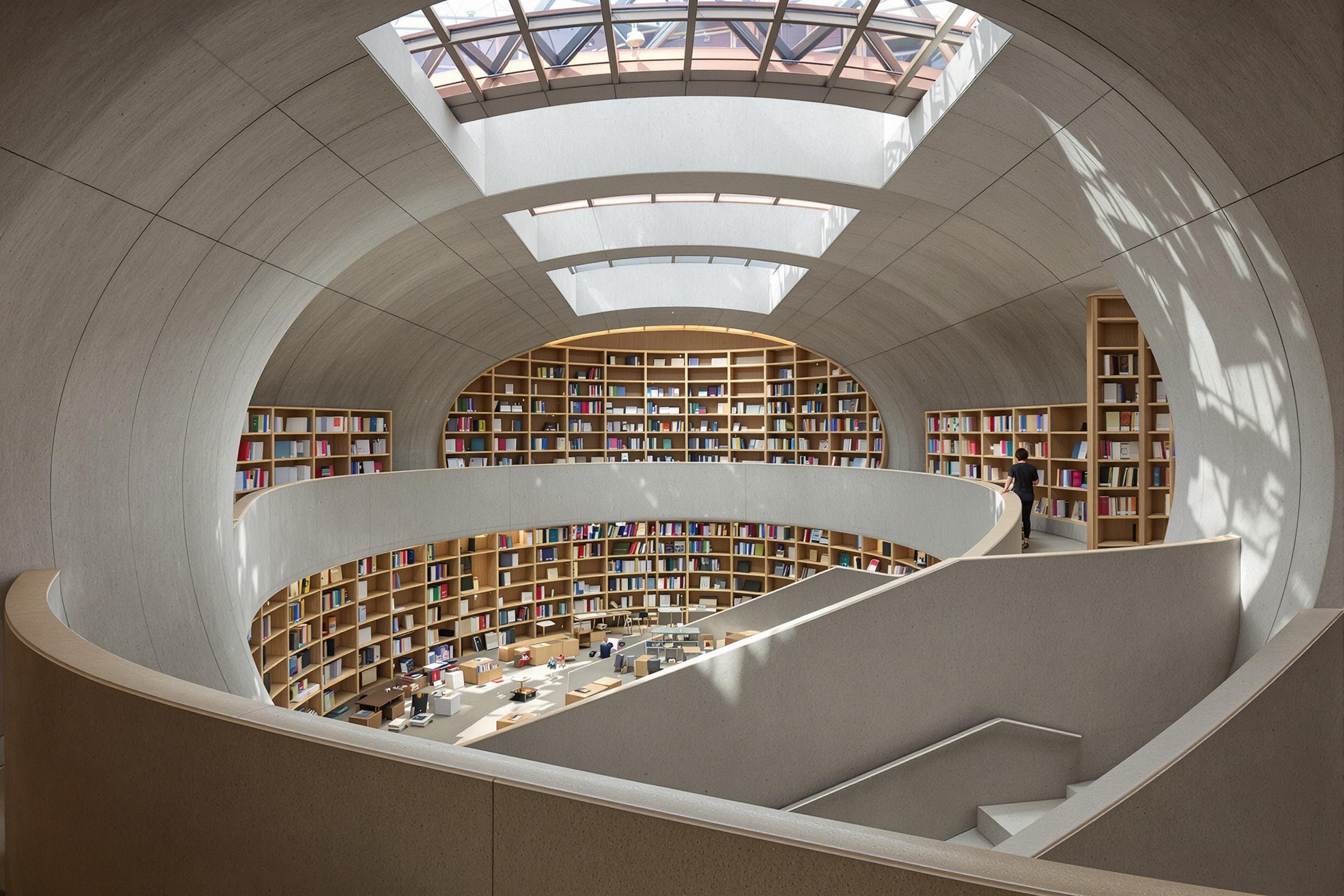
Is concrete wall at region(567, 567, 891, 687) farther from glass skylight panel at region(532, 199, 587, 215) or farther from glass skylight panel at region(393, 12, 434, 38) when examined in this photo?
glass skylight panel at region(393, 12, 434, 38)

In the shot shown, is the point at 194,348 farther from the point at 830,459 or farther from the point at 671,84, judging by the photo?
the point at 830,459

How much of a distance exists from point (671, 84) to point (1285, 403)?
4.20 m

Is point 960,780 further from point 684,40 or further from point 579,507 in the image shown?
point 579,507

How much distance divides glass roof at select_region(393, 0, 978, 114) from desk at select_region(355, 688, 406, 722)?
7370 millimetres

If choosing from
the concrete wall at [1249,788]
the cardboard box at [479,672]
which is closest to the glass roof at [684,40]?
the concrete wall at [1249,788]

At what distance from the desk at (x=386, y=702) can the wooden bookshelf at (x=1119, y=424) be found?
828 cm

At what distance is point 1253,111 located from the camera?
3123mm

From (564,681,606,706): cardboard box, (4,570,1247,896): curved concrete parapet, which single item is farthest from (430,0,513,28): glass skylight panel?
(564,681,606,706): cardboard box

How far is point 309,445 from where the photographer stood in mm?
10414

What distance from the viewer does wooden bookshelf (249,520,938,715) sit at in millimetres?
9523

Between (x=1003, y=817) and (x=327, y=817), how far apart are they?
4185 millimetres

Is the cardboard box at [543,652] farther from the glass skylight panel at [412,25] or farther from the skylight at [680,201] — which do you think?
the glass skylight panel at [412,25]

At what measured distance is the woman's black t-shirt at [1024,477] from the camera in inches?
340

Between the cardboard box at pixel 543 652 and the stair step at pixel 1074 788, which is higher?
Answer: the stair step at pixel 1074 788
